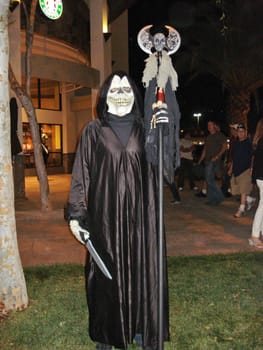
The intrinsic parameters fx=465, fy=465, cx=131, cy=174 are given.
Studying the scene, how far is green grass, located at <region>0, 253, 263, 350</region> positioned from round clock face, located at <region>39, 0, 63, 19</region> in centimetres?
876

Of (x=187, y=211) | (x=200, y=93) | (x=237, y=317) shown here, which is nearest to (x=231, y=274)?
(x=237, y=317)

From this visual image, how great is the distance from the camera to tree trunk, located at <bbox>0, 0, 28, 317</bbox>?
4.15 metres

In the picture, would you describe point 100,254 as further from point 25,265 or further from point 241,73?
point 241,73

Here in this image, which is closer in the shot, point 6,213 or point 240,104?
point 6,213

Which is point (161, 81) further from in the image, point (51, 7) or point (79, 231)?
point (51, 7)

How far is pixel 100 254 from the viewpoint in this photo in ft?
10.9

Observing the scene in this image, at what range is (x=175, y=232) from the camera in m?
7.98

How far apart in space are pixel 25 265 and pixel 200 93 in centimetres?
3619

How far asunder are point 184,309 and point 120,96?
2312 mm

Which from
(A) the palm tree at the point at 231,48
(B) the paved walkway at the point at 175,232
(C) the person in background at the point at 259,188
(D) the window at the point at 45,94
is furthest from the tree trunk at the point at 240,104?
(C) the person in background at the point at 259,188

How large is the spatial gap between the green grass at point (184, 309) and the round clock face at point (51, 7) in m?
8.76

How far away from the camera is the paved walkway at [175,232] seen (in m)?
6.69

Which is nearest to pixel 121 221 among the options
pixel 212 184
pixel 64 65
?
pixel 212 184

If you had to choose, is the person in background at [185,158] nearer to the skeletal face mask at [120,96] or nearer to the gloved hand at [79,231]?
the skeletal face mask at [120,96]
